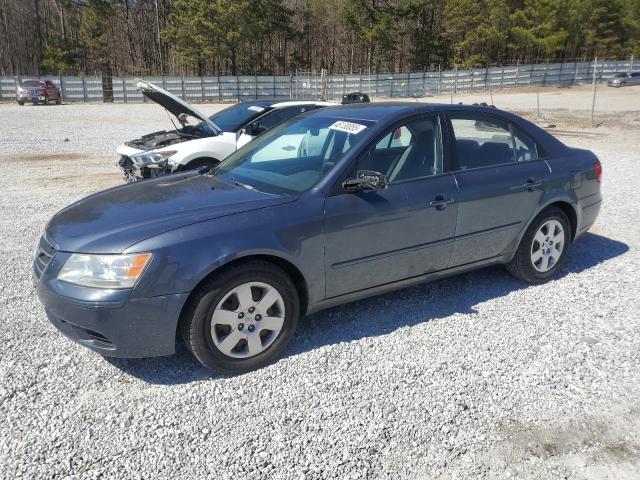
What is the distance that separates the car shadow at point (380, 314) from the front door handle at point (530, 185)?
88cm

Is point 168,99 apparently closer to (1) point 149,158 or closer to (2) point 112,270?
(1) point 149,158

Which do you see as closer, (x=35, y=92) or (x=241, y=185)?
(x=241, y=185)

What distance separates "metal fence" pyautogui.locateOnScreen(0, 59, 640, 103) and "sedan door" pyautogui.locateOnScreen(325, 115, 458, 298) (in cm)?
3061

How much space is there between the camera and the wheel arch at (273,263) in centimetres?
297

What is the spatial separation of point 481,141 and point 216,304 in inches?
103

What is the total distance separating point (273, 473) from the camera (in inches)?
95.0

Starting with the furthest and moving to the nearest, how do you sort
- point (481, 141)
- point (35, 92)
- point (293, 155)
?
1. point (35, 92)
2. point (481, 141)
3. point (293, 155)

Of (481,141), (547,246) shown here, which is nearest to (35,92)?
(481,141)

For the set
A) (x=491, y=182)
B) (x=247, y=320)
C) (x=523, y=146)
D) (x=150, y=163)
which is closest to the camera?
(x=247, y=320)

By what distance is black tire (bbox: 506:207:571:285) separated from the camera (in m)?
4.48

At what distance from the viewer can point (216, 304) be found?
3012 mm

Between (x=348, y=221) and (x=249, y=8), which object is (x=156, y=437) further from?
(x=249, y=8)

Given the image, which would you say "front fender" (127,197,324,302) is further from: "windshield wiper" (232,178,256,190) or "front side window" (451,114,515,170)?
"front side window" (451,114,515,170)

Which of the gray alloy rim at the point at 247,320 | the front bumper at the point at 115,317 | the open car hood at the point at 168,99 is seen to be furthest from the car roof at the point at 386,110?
the open car hood at the point at 168,99
